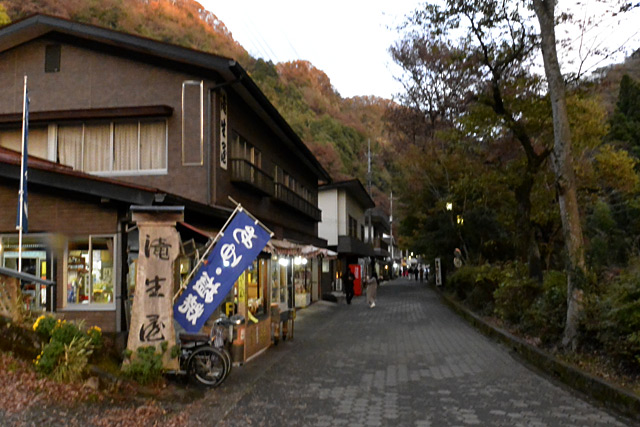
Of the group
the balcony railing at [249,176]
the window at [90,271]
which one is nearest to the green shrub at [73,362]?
the window at [90,271]

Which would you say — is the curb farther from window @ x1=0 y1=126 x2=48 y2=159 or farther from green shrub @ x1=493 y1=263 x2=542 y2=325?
window @ x1=0 y1=126 x2=48 y2=159

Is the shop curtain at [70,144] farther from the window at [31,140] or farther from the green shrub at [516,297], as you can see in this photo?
the green shrub at [516,297]

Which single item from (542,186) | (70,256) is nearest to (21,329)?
(70,256)

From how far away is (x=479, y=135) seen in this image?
58.4 feet

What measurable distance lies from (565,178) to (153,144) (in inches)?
418

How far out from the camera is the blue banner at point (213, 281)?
30.2 ft

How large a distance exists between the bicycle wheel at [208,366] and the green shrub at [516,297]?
8.77 m

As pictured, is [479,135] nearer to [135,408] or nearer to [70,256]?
[70,256]

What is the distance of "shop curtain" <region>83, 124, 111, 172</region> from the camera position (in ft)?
51.8

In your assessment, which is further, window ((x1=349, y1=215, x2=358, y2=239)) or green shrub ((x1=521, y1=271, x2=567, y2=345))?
window ((x1=349, y1=215, x2=358, y2=239))

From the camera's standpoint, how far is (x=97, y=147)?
15836 millimetres

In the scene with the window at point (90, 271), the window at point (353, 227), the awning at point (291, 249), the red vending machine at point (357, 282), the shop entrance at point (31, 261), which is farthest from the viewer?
the window at point (353, 227)

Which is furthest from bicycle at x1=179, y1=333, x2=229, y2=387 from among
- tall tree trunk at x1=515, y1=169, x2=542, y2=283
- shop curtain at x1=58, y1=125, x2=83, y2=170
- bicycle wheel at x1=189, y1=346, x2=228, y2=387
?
tall tree trunk at x1=515, y1=169, x2=542, y2=283

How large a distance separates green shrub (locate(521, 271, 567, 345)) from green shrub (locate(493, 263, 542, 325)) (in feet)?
7.22
